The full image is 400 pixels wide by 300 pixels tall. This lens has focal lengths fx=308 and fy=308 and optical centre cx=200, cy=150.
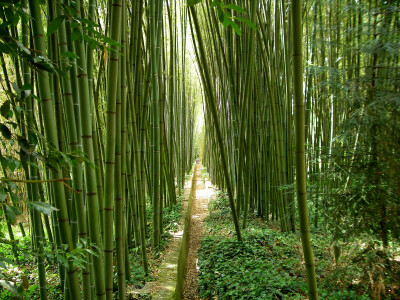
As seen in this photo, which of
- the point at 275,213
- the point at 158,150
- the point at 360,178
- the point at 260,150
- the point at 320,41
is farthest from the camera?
the point at 275,213

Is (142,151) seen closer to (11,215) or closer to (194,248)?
(194,248)

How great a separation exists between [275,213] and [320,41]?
2.15m

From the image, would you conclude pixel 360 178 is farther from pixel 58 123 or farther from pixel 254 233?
pixel 58 123

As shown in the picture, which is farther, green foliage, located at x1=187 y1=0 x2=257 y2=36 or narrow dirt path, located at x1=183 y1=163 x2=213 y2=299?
narrow dirt path, located at x1=183 y1=163 x2=213 y2=299

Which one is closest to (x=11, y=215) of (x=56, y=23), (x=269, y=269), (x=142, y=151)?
(x=56, y=23)

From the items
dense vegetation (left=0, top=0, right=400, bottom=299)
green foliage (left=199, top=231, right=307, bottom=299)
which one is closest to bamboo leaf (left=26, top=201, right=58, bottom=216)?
dense vegetation (left=0, top=0, right=400, bottom=299)

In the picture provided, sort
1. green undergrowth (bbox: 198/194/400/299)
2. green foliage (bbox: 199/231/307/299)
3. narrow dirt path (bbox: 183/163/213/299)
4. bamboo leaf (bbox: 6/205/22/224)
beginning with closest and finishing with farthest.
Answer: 1. bamboo leaf (bbox: 6/205/22/224)
2. green undergrowth (bbox: 198/194/400/299)
3. green foliage (bbox: 199/231/307/299)
4. narrow dirt path (bbox: 183/163/213/299)

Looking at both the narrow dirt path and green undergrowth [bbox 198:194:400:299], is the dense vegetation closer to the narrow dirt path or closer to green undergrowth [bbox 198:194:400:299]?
green undergrowth [bbox 198:194:400:299]

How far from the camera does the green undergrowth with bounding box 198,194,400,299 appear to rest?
6.04 feet

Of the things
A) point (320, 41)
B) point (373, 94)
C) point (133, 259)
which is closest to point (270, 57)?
point (320, 41)

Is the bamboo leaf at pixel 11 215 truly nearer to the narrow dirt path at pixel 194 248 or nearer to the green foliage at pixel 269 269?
the green foliage at pixel 269 269

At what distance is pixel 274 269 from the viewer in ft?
7.52

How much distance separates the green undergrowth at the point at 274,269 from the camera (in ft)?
6.04

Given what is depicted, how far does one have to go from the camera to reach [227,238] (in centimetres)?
302
